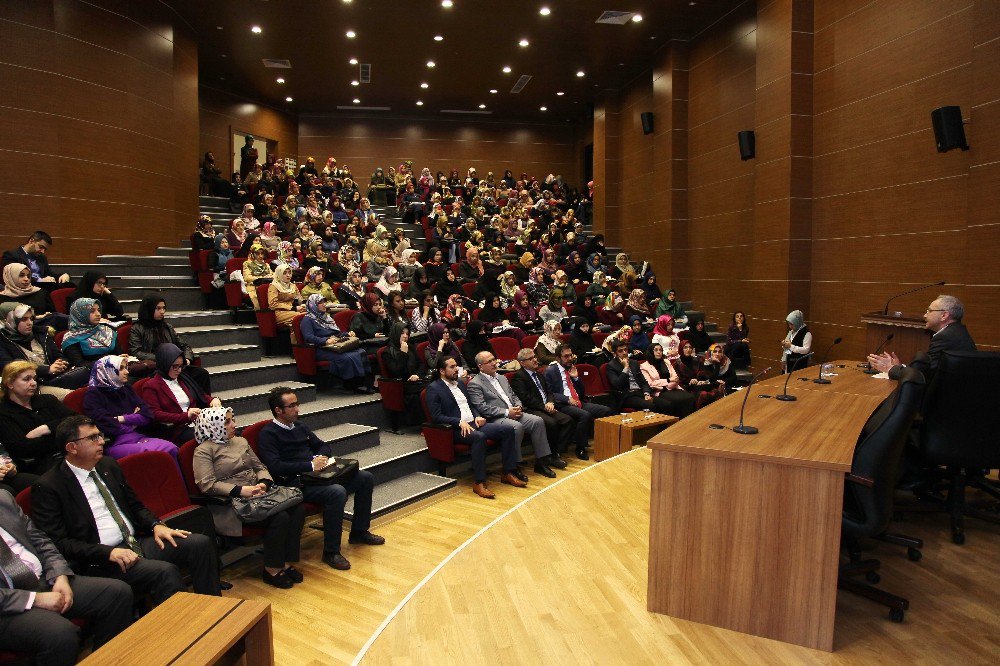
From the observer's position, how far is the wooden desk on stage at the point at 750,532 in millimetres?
2088

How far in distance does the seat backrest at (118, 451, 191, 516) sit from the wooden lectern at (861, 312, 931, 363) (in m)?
4.58

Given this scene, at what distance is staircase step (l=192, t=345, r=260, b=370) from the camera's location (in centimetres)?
570

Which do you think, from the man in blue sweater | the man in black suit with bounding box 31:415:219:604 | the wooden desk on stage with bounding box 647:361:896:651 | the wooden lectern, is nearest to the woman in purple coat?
the man in blue sweater

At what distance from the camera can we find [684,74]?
10500 millimetres

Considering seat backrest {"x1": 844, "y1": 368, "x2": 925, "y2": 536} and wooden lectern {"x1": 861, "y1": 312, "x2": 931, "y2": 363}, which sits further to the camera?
wooden lectern {"x1": 861, "y1": 312, "x2": 931, "y2": 363}

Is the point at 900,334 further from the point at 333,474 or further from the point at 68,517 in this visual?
the point at 68,517

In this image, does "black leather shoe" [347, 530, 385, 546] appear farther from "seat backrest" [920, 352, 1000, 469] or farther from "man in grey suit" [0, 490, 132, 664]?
"seat backrest" [920, 352, 1000, 469]

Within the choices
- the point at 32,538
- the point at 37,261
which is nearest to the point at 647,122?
the point at 37,261

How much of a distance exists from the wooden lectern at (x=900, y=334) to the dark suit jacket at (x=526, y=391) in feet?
8.64

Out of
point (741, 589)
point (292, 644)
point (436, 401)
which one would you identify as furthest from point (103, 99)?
point (741, 589)

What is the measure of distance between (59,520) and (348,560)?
4.81 ft

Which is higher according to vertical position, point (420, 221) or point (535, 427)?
point (420, 221)

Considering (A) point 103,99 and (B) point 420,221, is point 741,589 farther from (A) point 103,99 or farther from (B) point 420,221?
(B) point 420,221

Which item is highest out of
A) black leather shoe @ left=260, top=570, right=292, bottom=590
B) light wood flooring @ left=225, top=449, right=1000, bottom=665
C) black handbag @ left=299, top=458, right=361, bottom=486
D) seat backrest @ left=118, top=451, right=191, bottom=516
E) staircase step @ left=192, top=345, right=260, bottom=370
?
staircase step @ left=192, top=345, right=260, bottom=370
